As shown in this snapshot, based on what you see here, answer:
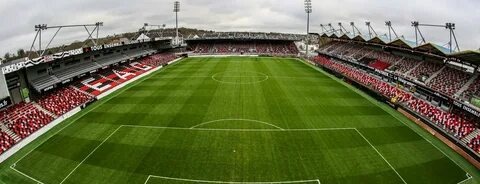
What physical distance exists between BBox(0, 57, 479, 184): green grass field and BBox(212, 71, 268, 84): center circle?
855cm

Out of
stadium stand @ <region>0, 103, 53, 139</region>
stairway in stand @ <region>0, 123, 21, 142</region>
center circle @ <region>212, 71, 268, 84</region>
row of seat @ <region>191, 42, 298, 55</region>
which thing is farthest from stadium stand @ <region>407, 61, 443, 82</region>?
row of seat @ <region>191, 42, 298, 55</region>

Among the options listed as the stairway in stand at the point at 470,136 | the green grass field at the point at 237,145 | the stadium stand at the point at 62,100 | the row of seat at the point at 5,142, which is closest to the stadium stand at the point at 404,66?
the green grass field at the point at 237,145

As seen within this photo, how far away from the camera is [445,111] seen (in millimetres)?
31828


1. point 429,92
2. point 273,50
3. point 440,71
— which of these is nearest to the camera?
point 429,92

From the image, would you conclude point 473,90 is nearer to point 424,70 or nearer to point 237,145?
point 424,70

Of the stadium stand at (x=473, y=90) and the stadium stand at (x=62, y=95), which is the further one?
the stadium stand at (x=473, y=90)

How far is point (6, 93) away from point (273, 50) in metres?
75.6

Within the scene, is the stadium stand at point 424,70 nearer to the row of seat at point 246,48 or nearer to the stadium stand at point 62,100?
the stadium stand at point 62,100

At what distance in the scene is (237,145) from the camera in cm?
2417

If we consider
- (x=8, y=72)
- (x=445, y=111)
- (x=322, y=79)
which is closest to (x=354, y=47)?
(x=322, y=79)

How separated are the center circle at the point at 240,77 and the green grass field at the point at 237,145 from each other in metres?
8.55

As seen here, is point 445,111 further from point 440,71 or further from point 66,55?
point 66,55

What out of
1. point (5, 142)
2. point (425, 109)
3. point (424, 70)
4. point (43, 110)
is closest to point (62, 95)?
point (43, 110)

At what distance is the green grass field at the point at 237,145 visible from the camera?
2019 cm
